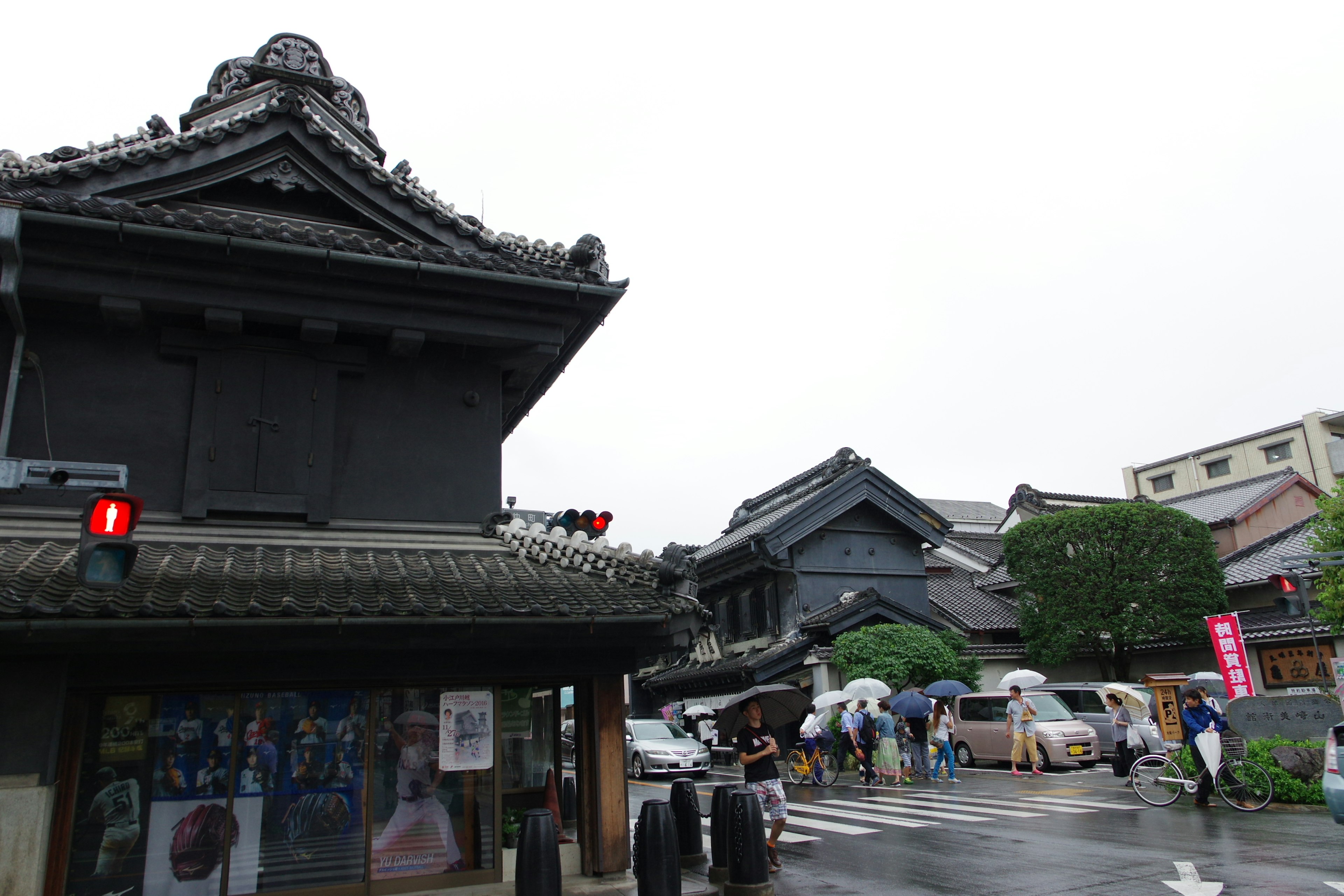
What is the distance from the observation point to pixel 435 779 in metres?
9.24

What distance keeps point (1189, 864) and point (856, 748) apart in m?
11.3

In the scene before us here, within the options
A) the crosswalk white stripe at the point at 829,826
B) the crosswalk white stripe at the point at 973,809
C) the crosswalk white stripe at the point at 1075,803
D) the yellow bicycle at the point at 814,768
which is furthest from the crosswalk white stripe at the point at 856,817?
the yellow bicycle at the point at 814,768

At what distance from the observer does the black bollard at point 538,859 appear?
7.82m

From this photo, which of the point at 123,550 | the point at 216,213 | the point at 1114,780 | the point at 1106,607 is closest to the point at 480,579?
the point at 123,550

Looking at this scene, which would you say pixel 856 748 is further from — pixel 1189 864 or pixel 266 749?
pixel 266 749

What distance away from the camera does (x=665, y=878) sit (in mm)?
8359

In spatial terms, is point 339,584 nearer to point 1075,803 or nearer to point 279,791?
point 279,791

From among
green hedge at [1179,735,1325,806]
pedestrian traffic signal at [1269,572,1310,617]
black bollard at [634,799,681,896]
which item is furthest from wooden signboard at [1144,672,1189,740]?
black bollard at [634,799,681,896]

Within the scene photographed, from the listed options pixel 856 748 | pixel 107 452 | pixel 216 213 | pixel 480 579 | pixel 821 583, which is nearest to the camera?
pixel 480 579

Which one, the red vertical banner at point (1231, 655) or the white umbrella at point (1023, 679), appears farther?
the white umbrella at point (1023, 679)

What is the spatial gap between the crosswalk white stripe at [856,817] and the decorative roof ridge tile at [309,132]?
970 centimetres

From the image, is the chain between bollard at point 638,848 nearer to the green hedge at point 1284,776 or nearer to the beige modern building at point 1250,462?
the green hedge at point 1284,776

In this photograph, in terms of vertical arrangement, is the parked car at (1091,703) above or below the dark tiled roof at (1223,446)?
below

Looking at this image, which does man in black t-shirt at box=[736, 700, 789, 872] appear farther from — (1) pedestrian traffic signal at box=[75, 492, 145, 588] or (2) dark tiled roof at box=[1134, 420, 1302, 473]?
(2) dark tiled roof at box=[1134, 420, 1302, 473]
